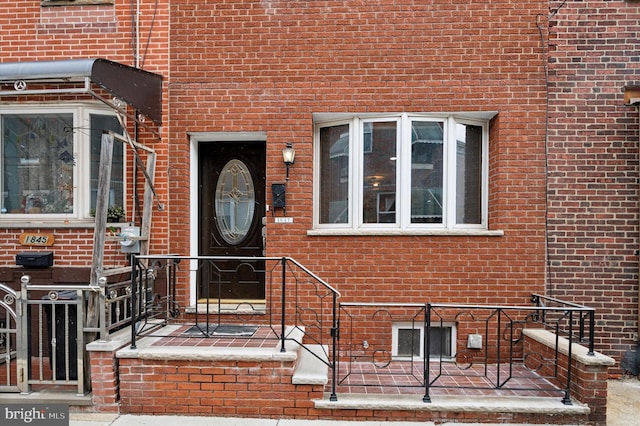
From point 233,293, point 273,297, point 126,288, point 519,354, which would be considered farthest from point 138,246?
point 519,354

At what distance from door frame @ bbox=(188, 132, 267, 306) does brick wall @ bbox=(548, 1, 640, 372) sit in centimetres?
400

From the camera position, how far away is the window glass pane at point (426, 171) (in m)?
5.28

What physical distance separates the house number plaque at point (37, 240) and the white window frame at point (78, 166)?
0.17 m

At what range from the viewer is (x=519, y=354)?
4957 millimetres

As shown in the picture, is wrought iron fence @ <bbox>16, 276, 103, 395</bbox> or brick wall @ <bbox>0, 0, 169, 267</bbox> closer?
wrought iron fence @ <bbox>16, 276, 103, 395</bbox>

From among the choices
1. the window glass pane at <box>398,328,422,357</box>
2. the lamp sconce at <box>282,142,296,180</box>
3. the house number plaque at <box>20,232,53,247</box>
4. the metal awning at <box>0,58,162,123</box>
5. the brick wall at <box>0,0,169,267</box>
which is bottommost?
the window glass pane at <box>398,328,422,357</box>

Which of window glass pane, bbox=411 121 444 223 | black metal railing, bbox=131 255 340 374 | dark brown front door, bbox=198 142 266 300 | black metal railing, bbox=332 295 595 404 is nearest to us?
black metal railing, bbox=332 295 595 404

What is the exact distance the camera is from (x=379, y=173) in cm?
534

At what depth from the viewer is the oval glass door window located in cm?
562

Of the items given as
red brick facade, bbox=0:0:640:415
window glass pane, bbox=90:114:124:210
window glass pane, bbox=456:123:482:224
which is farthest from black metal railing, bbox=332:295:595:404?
window glass pane, bbox=90:114:124:210

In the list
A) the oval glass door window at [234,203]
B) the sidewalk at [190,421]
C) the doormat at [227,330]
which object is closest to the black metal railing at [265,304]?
the doormat at [227,330]

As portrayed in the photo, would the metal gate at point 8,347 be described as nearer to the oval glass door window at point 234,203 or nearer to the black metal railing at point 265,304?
the black metal railing at point 265,304

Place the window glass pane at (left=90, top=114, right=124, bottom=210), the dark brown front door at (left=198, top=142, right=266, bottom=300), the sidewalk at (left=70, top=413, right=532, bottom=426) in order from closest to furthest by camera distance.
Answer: the sidewalk at (left=70, top=413, right=532, bottom=426), the window glass pane at (left=90, top=114, right=124, bottom=210), the dark brown front door at (left=198, top=142, right=266, bottom=300)

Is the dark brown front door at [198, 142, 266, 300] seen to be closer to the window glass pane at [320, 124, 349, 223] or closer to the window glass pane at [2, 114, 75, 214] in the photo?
the window glass pane at [320, 124, 349, 223]
